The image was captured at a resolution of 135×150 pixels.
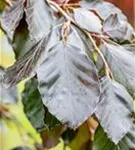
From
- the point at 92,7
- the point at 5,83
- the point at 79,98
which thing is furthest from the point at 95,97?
the point at 92,7

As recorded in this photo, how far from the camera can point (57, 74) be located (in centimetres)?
59

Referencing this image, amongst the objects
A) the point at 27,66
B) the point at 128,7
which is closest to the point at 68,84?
the point at 27,66

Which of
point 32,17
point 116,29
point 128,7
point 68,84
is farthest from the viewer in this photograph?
point 128,7

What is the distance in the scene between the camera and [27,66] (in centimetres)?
62

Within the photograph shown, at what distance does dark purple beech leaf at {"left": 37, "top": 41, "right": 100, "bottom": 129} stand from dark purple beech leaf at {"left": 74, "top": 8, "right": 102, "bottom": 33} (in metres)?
0.11

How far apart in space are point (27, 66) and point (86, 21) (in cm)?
15

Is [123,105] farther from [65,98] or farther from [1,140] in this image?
[1,140]

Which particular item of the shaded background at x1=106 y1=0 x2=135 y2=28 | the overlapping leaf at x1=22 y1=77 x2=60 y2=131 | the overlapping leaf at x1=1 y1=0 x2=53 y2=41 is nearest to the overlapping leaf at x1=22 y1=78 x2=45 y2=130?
the overlapping leaf at x1=22 y1=77 x2=60 y2=131

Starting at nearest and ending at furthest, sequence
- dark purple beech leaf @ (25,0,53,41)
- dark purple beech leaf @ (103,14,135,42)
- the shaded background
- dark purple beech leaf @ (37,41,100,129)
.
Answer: dark purple beech leaf @ (37,41,100,129)
dark purple beech leaf @ (25,0,53,41)
dark purple beech leaf @ (103,14,135,42)
the shaded background

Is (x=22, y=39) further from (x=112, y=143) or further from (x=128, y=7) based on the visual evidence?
(x=128, y=7)

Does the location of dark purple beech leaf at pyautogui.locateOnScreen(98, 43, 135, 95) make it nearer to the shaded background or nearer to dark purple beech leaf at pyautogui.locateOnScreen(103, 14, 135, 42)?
dark purple beech leaf at pyautogui.locateOnScreen(103, 14, 135, 42)

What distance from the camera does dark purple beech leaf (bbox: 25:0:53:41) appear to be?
672 millimetres

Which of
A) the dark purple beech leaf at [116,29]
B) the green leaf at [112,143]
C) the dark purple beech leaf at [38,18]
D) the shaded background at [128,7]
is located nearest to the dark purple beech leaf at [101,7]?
the dark purple beech leaf at [116,29]

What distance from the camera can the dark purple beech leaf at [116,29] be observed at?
0.78 metres
